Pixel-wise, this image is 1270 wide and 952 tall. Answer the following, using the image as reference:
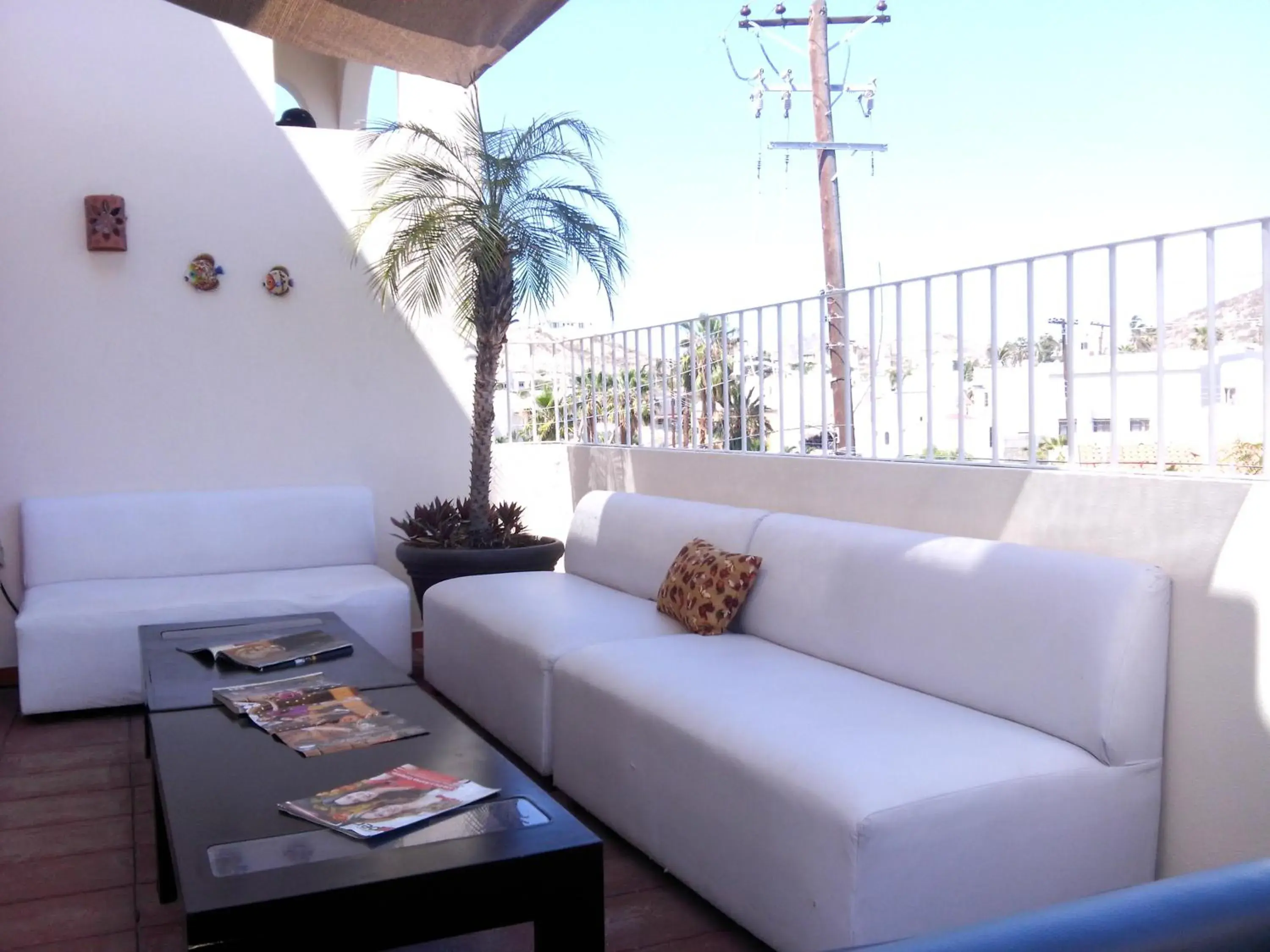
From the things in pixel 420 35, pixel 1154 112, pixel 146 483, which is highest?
pixel 1154 112

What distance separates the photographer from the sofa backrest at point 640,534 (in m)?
3.78

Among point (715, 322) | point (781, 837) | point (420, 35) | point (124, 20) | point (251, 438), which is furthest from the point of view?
point (251, 438)

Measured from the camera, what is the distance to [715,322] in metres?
4.59

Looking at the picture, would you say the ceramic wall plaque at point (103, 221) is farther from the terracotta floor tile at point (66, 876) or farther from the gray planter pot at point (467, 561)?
the terracotta floor tile at point (66, 876)

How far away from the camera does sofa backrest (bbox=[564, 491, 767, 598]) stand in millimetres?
3781

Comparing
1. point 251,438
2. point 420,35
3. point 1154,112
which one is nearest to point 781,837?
point 420,35

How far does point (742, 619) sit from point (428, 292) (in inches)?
97.9

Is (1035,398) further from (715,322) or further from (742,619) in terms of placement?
(715,322)

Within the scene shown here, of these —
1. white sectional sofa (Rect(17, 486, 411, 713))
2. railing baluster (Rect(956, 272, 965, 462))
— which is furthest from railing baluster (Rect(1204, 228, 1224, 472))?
white sectional sofa (Rect(17, 486, 411, 713))

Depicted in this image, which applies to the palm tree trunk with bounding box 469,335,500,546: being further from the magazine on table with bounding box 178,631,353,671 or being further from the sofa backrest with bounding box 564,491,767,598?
the magazine on table with bounding box 178,631,353,671

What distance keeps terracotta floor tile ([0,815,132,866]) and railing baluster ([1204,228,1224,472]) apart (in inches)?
116

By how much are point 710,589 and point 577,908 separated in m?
1.77

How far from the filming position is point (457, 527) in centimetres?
525

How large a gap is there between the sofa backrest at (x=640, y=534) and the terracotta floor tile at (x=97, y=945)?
2023 millimetres
